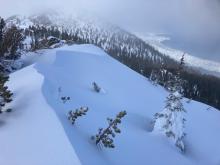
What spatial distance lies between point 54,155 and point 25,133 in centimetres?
170

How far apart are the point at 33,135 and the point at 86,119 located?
418 cm

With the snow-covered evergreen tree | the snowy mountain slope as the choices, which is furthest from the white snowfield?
the snow-covered evergreen tree

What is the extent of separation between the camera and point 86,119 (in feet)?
52.5

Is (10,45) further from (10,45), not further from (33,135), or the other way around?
(33,135)

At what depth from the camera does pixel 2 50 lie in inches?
903

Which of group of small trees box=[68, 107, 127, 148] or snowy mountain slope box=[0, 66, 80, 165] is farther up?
snowy mountain slope box=[0, 66, 80, 165]

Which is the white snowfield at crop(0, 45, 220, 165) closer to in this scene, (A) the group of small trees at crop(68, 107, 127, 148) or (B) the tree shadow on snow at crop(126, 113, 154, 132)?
(B) the tree shadow on snow at crop(126, 113, 154, 132)

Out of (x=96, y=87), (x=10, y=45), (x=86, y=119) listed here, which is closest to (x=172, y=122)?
(x=96, y=87)

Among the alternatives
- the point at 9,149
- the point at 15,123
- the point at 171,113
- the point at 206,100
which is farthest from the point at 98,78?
the point at 206,100

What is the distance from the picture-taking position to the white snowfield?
38.1 ft

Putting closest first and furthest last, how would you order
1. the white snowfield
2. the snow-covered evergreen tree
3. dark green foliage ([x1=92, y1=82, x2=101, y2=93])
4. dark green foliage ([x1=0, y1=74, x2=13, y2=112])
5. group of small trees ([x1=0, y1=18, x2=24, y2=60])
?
the white snowfield < dark green foliage ([x1=0, y1=74, x2=13, y2=112]) < the snow-covered evergreen tree < dark green foliage ([x1=92, y1=82, x2=101, y2=93]) < group of small trees ([x1=0, y1=18, x2=24, y2=60])

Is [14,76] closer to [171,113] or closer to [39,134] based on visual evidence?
[39,134]

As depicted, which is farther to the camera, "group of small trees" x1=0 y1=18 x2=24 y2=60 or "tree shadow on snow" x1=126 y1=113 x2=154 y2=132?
"group of small trees" x1=0 y1=18 x2=24 y2=60

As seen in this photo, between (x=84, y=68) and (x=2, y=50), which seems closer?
(x=2, y=50)
